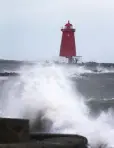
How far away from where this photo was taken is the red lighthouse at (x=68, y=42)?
35469mm

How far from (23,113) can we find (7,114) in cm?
73

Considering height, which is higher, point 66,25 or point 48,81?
point 66,25

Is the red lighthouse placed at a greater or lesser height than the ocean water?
greater

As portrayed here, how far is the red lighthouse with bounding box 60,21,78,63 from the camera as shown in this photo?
116 feet

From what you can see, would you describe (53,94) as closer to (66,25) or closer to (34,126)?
(34,126)

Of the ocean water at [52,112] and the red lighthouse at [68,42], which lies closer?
the ocean water at [52,112]

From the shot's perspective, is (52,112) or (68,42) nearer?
(52,112)

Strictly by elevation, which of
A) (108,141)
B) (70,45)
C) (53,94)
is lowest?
(108,141)

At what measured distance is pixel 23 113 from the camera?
11562mm

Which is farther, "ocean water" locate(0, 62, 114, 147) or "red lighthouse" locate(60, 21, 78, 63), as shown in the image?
"red lighthouse" locate(60, 21, 78, 63)

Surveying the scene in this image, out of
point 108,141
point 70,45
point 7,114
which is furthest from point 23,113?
point 70,45

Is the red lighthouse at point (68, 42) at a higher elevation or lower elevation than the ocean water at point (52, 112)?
higher

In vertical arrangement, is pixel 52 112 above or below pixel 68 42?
below

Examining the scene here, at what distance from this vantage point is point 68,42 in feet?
118
